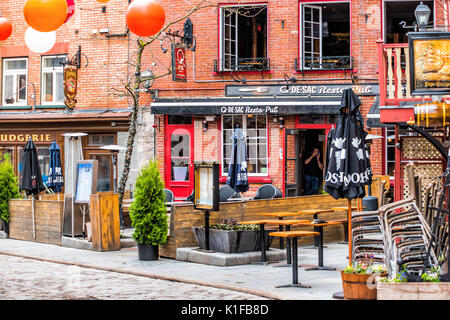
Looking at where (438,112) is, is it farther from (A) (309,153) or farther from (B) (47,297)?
(A) (309,153)

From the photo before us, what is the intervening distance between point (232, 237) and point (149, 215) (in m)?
1.54

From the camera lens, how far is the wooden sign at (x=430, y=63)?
411 inches

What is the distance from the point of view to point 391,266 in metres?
8.24

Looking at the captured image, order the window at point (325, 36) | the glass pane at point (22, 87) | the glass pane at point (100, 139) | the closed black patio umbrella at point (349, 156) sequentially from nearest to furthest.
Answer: the closed black patio umbrella at point (349, 156)
the window at point (325, 36)
the glass pane at point (100, 139)
the glass pane at point (22, 87)

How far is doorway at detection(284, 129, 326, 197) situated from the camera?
21016 mm

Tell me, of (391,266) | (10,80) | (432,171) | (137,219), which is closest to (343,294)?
(391,266)

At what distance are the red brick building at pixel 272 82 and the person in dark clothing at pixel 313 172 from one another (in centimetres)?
31

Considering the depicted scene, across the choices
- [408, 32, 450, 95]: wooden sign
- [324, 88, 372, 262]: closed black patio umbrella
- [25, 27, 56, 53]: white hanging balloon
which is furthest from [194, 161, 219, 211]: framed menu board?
[408, 32, 450, 95]: wooden sign

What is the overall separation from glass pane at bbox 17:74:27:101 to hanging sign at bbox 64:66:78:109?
8.15 feet

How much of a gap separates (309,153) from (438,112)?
11.3 metres

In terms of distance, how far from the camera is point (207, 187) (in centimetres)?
1260

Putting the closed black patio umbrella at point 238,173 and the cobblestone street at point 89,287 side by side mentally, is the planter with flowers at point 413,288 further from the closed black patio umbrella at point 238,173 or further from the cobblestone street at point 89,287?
the closed black patio umbrella at point 238,173

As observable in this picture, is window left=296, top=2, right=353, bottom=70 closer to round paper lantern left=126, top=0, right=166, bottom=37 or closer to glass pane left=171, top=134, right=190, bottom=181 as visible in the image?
glass pane left=171, top=134, right=190, bottom=181

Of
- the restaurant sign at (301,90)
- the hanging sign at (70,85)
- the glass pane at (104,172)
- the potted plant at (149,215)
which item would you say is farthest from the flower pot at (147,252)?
the hanging sign at (70,85)
